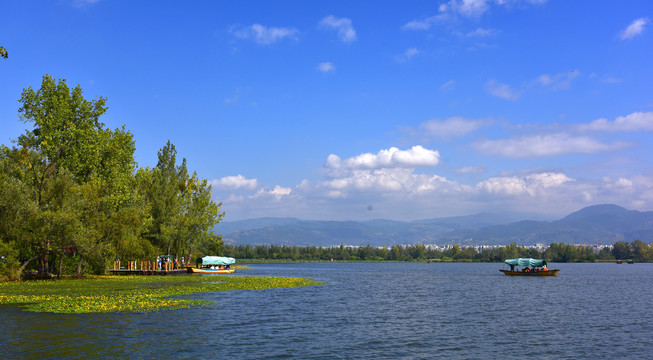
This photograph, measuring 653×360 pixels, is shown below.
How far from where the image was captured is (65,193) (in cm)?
6462

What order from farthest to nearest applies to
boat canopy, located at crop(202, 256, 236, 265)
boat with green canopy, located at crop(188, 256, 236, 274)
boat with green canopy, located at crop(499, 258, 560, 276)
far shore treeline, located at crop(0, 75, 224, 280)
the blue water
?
1. boat canopy, located at crop(202, 256, 236, 265)
2. boat with green canopy, located at crop(188, 256, 236, 274)
3. boat with green canopy, located at crop(499, 258, 560, 276)
4. far shore treeline, located at crop(0, 75, 224, 280)
5. the blue water

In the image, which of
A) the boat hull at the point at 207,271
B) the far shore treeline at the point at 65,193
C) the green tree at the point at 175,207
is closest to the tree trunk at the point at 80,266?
the far shore treeline at the point at 65,193

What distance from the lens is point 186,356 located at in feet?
79.3

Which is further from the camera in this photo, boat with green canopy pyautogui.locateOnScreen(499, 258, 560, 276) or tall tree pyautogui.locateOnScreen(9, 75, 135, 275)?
boat with green canopy pyautogui.locateOnScreen(499, 258, 560, 276)

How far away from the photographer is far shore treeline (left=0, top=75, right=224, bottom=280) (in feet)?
199

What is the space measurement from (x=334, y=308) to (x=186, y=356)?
76.1 ft

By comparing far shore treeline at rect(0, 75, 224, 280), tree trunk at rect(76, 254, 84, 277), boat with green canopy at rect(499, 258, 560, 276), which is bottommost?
boat with green canopy at rect(499, 258, 560, 276)

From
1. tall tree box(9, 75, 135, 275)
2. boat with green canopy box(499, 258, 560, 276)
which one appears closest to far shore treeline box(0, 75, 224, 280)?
tall tree box(9, 75, 135, 275)

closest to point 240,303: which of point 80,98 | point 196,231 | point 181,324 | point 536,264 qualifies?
point 181,324

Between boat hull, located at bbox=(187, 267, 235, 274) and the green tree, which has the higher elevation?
the green tree

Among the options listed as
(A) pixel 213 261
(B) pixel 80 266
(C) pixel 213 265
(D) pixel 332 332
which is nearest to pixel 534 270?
(A) pixel 213 261

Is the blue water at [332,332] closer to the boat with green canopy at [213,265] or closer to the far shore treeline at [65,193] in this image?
the far shore treeline at [65,193]

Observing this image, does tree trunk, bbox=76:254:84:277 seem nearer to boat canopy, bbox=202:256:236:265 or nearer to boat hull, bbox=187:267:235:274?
boat hull, bbox=187:267:235:274

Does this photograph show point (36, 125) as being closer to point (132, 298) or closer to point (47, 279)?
point (47, 279)
